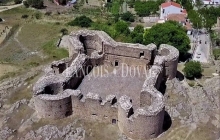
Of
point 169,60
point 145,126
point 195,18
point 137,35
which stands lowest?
point 145,126

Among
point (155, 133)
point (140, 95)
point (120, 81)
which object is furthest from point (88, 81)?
point (155, 133)

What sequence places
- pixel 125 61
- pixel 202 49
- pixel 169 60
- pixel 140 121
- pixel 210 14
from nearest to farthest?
pixel 140 121 < pixel 169 60 < pixel 125 61 < pixel 202 49 < pixel 210 14

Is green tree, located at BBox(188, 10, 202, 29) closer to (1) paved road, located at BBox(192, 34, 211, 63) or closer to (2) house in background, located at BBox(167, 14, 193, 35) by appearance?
(2) house in background, located at BBox(167, 14, 193, 35)

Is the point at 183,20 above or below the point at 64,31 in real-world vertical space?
above

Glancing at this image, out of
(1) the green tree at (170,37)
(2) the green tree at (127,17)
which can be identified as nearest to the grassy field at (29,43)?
(2) the green tree at (127,17)

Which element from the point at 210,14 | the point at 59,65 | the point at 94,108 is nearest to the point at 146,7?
the point at 210,14

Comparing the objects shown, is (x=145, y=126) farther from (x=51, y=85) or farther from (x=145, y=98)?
(x=51, y=85)

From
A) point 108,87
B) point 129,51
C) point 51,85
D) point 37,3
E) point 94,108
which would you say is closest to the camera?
point 94,108

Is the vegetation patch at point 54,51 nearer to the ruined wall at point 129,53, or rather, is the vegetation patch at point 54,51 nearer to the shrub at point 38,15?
the ruined wall at point 129,53
